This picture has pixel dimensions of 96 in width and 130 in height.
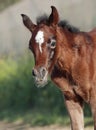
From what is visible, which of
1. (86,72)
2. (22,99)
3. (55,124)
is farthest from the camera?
(22,99)

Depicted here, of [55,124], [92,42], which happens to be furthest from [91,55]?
[55,124]

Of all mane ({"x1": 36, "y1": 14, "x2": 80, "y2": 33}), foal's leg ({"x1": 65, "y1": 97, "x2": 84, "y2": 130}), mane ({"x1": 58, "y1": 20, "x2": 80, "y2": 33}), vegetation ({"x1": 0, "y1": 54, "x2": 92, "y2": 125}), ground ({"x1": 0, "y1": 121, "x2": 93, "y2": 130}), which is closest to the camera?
mane ({"x1": 36, "y1": 14, "x2": 80, "y2": 33})

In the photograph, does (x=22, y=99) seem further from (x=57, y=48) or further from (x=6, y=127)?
(x=57, y=48)

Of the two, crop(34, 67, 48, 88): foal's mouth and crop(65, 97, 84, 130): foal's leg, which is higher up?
crop(34, 67, 48, 88): foal's mouth

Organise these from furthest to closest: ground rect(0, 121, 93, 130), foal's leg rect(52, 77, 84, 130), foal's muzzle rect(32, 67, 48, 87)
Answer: ground rect(0, 121, 93, 130) → foal's leg rect(52, 77, 84, 130) → foal's muzzle rect(32, 67, 48, 87)

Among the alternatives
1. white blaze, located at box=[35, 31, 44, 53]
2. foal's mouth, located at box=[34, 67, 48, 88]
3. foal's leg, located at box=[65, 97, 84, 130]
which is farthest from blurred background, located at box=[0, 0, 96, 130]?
white blaze, located at box=[35, 31, 44, 53]

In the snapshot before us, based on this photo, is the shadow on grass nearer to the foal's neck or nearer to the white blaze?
the foal's neck

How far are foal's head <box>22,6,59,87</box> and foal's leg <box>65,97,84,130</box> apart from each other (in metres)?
0.77

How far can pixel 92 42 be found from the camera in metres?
8.02

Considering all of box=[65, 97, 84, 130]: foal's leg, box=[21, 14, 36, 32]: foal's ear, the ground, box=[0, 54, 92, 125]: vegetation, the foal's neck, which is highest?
box=[21, 14, 36, 32]: foal's ear

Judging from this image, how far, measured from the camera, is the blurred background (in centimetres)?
1230

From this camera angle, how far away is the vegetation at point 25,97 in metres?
12.2

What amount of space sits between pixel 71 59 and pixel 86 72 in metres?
0.24

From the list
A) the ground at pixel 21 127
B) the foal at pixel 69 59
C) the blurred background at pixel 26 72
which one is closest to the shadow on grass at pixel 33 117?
the blurred background at pixel 26 72
